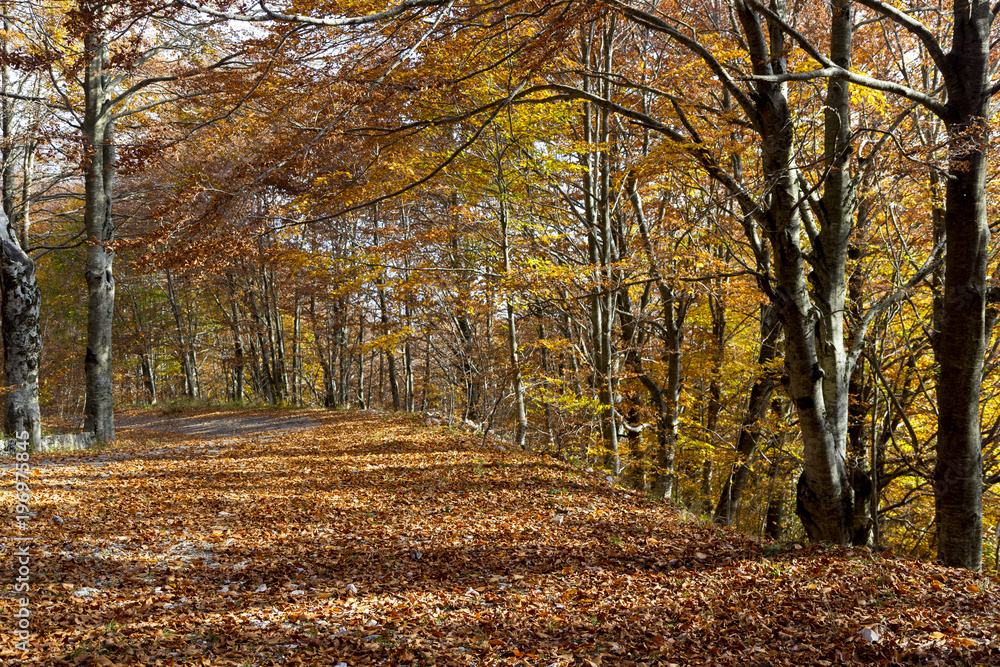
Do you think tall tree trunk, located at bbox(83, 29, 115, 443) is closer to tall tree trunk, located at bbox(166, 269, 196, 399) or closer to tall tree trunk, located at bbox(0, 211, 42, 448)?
tall tree trunk, located at bbox(0, 211, 42, 448)

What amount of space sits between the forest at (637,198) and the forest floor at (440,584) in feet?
4.95

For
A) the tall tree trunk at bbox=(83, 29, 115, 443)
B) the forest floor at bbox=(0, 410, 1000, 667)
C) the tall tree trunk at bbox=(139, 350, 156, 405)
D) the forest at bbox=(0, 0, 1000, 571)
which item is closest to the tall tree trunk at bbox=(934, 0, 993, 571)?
the forest at bbox=(0, 0, 1000, 571)

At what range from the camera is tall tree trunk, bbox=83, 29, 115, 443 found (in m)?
10.4

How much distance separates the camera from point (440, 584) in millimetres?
4414

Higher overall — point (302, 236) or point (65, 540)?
point (302, 236)

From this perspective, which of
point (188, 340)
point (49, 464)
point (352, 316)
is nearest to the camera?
point (49, 464)

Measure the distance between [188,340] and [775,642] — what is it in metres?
26.6

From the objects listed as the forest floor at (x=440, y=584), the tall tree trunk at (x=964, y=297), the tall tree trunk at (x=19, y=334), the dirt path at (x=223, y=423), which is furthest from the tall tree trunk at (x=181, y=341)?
the tall tree trunk at (x=964, y=297)

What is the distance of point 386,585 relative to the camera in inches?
172

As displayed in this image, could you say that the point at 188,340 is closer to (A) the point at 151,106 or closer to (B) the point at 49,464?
(A) the point at 151,106

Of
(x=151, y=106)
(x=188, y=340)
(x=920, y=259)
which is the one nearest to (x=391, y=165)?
(x=151, y=106)

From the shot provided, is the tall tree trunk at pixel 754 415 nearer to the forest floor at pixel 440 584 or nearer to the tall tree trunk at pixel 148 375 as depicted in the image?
the forest floor at pixel 440 584

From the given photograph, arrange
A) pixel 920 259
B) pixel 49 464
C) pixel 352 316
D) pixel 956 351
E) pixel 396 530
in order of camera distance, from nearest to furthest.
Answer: pixel 956 351 → pixel 396 530 → pixel 49 464 → pixel 920 259 → pixel 352 316

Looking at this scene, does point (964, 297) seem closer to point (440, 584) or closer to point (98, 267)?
point (440, 584)
